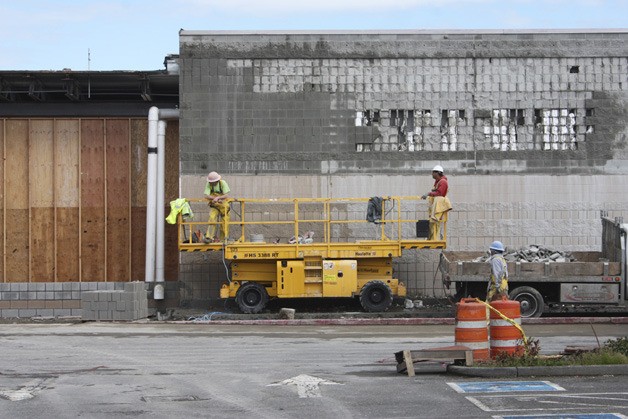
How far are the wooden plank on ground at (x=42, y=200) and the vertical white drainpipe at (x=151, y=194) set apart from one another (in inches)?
108

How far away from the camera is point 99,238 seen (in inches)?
1193

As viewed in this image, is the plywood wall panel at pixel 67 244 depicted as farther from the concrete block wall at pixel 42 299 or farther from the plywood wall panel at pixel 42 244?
the concrete block wall at pixel 42 299

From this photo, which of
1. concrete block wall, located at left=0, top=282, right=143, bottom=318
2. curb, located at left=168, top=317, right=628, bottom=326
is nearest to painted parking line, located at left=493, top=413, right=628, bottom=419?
curb, located at left=168, top=317, right=628, bottom=326

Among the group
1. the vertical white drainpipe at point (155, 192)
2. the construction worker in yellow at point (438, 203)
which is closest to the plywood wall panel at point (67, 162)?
the vertical white drainpipe at point (155, 192)

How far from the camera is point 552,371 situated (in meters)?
15.9

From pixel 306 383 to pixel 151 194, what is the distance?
47.9 ft

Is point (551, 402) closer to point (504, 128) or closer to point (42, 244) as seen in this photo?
point (504, 128)

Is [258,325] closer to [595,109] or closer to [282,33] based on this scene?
[282,33]

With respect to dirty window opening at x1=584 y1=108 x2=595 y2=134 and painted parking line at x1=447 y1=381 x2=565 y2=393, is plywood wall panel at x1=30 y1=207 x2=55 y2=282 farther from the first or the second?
painted parking line at x1=447 y1=381 x2=565 y2=393

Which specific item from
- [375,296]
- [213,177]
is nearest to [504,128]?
[375,296]

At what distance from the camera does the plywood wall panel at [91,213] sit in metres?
30.3

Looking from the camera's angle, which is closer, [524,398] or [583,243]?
[524,398]

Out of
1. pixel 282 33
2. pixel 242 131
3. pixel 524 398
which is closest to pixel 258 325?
pixel 242 131

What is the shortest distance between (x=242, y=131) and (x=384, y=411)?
16.8 m
